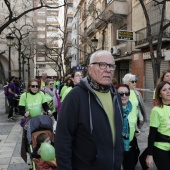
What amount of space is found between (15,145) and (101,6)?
22.5 meters

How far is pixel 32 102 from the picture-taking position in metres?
5.34

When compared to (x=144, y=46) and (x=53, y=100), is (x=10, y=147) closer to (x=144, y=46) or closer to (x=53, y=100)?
(x=53, y=100)

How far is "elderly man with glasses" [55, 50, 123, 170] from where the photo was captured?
6.63ft

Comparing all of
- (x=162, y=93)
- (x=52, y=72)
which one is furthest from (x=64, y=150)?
(x=52, y=72)

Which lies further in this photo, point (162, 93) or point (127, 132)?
point (127, 132)

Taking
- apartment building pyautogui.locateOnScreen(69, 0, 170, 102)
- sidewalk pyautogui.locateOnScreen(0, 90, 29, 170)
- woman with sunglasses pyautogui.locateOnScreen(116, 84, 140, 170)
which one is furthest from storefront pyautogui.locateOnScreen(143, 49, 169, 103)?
woman with sunglasses pyautogui.locateOnScreen(116, 84, 140, 170)

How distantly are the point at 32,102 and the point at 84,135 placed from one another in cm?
348

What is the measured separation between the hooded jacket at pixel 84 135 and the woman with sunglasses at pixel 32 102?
10.6 ft

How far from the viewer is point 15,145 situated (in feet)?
21.1

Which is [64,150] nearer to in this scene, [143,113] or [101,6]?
[143,113]

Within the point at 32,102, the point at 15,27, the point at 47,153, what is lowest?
the point at 47,153

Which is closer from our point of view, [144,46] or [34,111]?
[34,111]

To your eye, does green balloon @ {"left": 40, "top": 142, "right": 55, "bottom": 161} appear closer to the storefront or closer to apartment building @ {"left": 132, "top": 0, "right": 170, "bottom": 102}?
apartment building @ {"left": 132, "top": 0, "right": 170, "bottom": 102}

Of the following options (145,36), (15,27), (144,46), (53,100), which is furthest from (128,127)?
(15,27)
